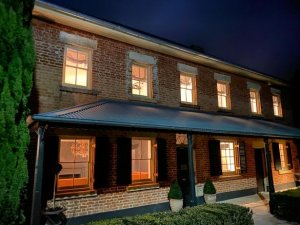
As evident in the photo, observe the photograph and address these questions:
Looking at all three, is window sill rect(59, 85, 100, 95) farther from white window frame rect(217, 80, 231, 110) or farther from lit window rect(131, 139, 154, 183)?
white window frame rect(217, 80, 231, 110)

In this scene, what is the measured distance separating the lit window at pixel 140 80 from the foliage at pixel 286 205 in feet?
18.9

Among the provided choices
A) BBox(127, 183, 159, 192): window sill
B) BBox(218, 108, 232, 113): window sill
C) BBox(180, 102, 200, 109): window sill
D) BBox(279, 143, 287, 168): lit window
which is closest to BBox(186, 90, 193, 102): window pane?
BBox(180, 102, 200, 109): window sill

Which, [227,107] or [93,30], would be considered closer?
[93,30]

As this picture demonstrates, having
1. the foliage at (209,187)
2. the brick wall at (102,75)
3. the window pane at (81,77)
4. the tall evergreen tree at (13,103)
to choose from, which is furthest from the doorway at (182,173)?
the tall evergreen tree at (13,103)

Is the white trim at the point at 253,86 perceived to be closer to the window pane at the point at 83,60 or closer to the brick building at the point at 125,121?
the brick building at the point at 125,121

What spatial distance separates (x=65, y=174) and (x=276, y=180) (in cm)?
1093

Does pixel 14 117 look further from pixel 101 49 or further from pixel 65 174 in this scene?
pixel 101 49

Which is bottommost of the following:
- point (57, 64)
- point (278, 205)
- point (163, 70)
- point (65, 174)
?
point (278, 205)

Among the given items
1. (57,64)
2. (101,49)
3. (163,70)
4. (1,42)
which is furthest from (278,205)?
(1,42)

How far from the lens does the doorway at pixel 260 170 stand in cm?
1268

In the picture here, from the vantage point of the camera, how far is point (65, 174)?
7602 mm

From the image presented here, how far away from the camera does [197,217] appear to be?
5211mm

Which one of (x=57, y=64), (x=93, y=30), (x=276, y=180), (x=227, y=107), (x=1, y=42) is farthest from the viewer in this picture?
(x=276, y=180)

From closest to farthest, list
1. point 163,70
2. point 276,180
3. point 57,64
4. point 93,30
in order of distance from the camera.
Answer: point 57,64 < point 93,30 < point 163,70 < point 276,180
